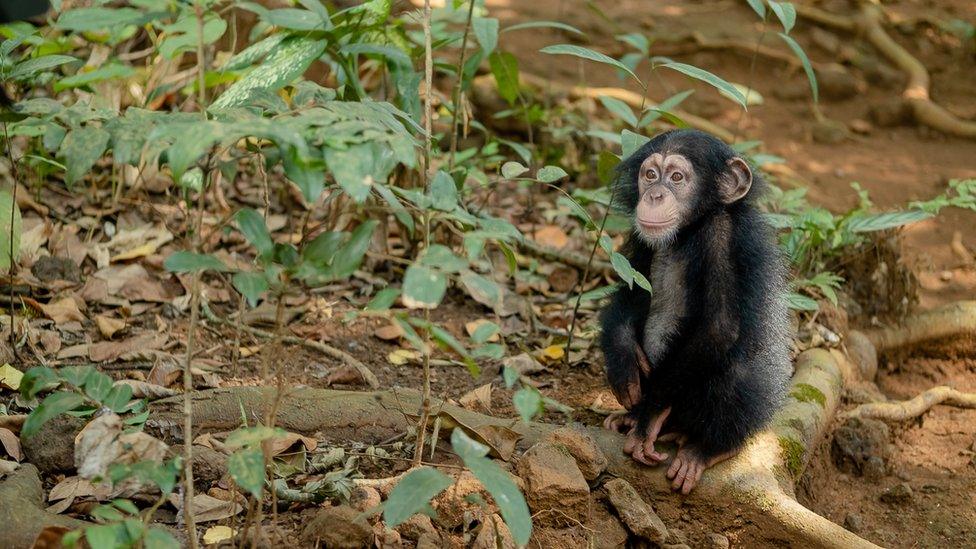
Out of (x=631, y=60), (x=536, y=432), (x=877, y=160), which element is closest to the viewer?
(x=536, y=432)

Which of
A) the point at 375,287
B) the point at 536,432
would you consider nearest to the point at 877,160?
the point at 375,287

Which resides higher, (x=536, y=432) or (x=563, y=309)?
(x=536, y=432)

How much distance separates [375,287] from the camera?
18.8 ft

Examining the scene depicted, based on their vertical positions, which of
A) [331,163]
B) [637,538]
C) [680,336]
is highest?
[331,163]

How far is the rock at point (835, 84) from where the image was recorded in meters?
9.26

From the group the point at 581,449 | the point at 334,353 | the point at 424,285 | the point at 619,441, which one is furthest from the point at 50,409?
the point at 619,441

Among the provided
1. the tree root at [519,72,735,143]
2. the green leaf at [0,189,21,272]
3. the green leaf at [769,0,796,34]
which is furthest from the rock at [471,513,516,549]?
the tree root at [519,72,735,143]

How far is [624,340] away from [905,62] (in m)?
6.59

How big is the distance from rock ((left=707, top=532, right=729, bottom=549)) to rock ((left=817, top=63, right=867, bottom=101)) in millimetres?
6293

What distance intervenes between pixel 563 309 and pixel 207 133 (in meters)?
3.48

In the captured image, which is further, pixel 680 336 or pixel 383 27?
pixel 383 27

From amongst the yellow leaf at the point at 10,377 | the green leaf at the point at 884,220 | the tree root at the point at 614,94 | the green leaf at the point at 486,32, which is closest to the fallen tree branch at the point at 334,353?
the yellow leaf at the point at 10,377

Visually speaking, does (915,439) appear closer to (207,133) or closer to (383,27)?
(383,27)

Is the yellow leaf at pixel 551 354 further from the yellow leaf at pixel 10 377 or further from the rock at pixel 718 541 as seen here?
the yellow leaf at pixel 10 377
